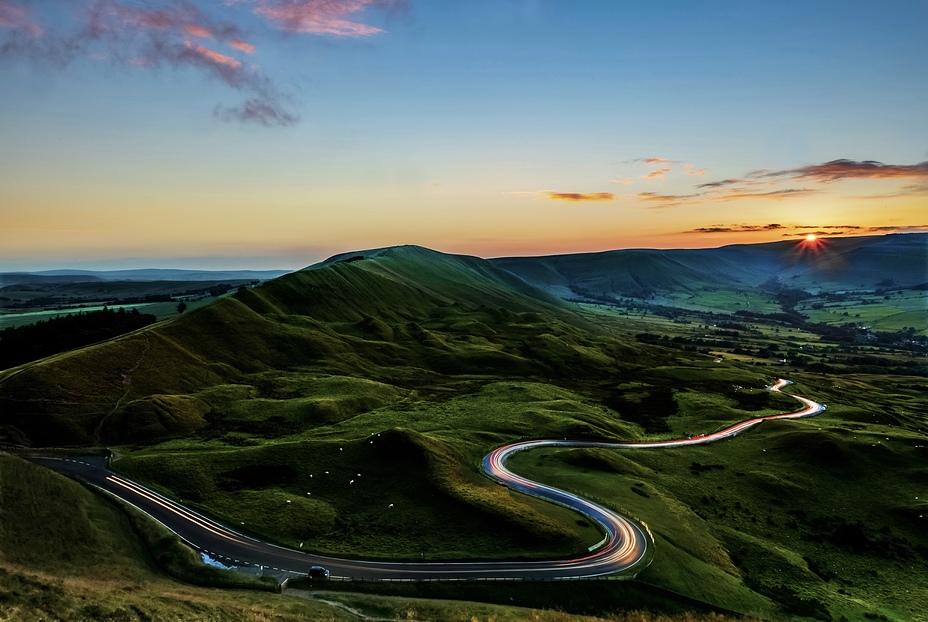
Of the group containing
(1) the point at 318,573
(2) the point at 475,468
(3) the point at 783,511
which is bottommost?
(3) the point at 783,511

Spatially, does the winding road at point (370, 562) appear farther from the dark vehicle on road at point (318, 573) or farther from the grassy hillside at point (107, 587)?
the grassy hillside at point (107, 587)

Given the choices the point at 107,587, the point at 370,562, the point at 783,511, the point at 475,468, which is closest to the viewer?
the point at 107,587

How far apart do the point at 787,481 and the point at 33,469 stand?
143278 millimetres

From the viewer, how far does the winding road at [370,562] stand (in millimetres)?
64250

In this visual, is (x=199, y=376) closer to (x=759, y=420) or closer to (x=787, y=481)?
(x=787, y=481)

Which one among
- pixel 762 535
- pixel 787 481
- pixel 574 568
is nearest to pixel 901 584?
pixel 762 535

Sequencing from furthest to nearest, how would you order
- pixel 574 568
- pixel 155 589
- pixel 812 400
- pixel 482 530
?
1. pixel 812 400
2. pixel 482 530
3. pixel 574 568
4. pixel 155 589

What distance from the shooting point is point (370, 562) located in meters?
66.8

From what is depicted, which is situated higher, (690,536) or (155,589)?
(155,589)

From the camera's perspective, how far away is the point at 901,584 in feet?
252

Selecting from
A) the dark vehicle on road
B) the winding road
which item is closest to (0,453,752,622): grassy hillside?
the dark vehicle on road

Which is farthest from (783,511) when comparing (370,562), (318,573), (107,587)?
(107,587)

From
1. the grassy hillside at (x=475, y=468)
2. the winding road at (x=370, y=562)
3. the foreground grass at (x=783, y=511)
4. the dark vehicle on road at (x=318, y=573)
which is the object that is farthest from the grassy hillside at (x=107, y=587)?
the foreground grass at (x=783, y=511)

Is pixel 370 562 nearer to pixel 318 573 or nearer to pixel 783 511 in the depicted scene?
pixel 318 573
